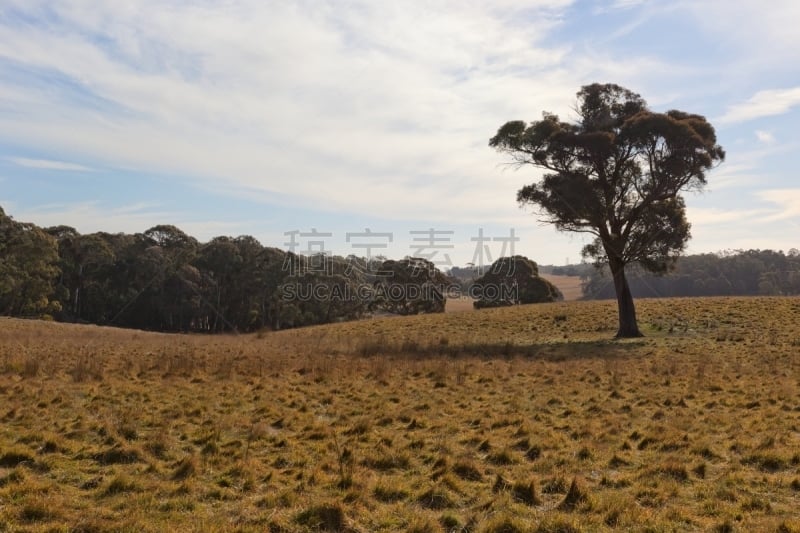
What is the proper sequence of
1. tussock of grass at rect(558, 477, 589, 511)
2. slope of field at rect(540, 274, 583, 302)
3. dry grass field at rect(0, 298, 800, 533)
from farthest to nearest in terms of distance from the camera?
slope of field at rect(540, 274, 583, 302), tussock of grass at rect(558, 477, 589, 511), dry grass field at rect(0, 298, 800, 533)

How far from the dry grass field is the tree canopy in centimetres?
953

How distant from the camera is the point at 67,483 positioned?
6.77 metres

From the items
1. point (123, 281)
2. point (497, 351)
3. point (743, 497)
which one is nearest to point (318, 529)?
point (743, 497)

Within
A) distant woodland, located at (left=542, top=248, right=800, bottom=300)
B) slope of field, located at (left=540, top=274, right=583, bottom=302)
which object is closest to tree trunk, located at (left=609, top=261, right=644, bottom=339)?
distant woodland, located at (left=542, top=248, right=800, bottom=300)

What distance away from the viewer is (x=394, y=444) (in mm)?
9016

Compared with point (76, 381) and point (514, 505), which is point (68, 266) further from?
point (514, 505)

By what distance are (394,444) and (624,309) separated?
23.0 meters

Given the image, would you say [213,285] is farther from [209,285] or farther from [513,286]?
[513,286]

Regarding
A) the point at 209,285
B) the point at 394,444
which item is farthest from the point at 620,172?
the point at 209,285

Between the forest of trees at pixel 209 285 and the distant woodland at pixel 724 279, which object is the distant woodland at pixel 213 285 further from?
the distant woodland at pixel 724 279

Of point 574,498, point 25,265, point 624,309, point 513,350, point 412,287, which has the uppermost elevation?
point 25,265

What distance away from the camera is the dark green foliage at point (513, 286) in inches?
2571

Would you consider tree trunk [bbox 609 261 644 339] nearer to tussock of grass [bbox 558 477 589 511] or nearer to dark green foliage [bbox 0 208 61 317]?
tussock of grass [bbox 558 477 589 511]

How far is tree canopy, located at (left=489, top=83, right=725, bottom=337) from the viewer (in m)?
26.9
